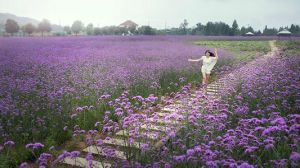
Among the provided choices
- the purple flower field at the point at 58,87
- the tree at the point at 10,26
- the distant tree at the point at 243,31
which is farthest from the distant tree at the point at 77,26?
the purple flower field at the point at 58,87

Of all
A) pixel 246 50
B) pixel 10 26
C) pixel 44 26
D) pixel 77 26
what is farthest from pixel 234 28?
pixel 10 26

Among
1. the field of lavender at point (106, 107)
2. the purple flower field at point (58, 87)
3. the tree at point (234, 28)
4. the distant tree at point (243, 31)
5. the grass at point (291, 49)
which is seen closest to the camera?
the field of lavender at point (106, 107)

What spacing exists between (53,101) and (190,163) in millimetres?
3892

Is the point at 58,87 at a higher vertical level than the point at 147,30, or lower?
lower

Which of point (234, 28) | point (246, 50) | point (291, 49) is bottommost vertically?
point (246, 50)

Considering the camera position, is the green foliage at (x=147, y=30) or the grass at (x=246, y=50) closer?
the grass at (x=246, y=50)

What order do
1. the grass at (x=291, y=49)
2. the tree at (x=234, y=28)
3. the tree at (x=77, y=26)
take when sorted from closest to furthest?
1. the grass at (x=291, y=49)
2. the tree at (x=234, y=28)
3. the tree at (x=77, y=26)

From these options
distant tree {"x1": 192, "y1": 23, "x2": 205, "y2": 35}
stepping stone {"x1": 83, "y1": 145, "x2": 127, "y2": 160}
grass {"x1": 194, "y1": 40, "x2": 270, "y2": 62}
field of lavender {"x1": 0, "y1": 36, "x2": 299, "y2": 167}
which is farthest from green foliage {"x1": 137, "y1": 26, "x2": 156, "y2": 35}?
stepping stone {"x1": 83, "y1": 145, "x2": 127, "y2": 160}

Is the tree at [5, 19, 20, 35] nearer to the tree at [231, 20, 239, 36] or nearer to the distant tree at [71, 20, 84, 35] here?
the distant tree at [71, 20, 84, 35]

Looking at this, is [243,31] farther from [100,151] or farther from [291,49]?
[100,151]

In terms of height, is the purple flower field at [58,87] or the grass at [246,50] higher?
the grass at [246,50]

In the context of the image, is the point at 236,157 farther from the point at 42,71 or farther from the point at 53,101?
the point at 42,71

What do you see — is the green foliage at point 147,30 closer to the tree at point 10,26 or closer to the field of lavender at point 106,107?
the tree at point 10,26

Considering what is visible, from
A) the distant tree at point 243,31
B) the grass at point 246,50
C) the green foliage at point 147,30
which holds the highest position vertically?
the distant tree at point 243,31
